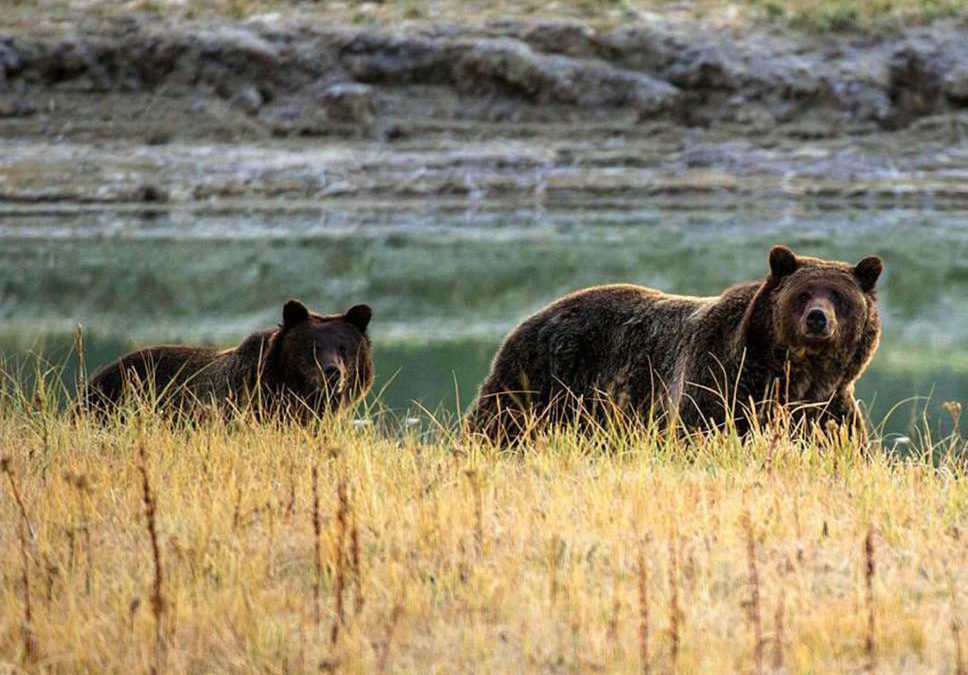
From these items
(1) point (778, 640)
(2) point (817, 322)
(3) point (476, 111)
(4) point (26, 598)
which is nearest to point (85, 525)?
(4) point (26, 598)

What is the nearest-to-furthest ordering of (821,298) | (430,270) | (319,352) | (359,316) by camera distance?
(821,298), (319,352), (359,316), (430,270)

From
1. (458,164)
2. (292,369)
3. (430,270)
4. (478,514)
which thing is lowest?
(430,270)

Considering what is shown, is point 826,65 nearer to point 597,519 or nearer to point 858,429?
point 858,429

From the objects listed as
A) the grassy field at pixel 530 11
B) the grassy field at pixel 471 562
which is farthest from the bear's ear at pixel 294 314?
the grassy field at pixel 530 11

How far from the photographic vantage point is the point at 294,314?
30.0 ft

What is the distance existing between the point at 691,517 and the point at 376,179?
26.2 metres

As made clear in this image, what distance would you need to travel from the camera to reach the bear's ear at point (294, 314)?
9.06 meters

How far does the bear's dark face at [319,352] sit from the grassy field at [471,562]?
83.5 inches

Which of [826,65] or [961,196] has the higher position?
[826,65]

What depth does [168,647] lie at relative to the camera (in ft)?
14.3

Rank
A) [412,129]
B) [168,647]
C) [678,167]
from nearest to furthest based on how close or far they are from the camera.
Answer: [168,647]
[678,167]
[412,129]

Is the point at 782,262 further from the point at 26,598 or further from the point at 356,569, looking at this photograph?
the point at 26,598

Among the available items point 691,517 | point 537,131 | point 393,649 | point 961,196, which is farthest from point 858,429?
point 537,131

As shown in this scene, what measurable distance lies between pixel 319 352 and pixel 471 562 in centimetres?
400
